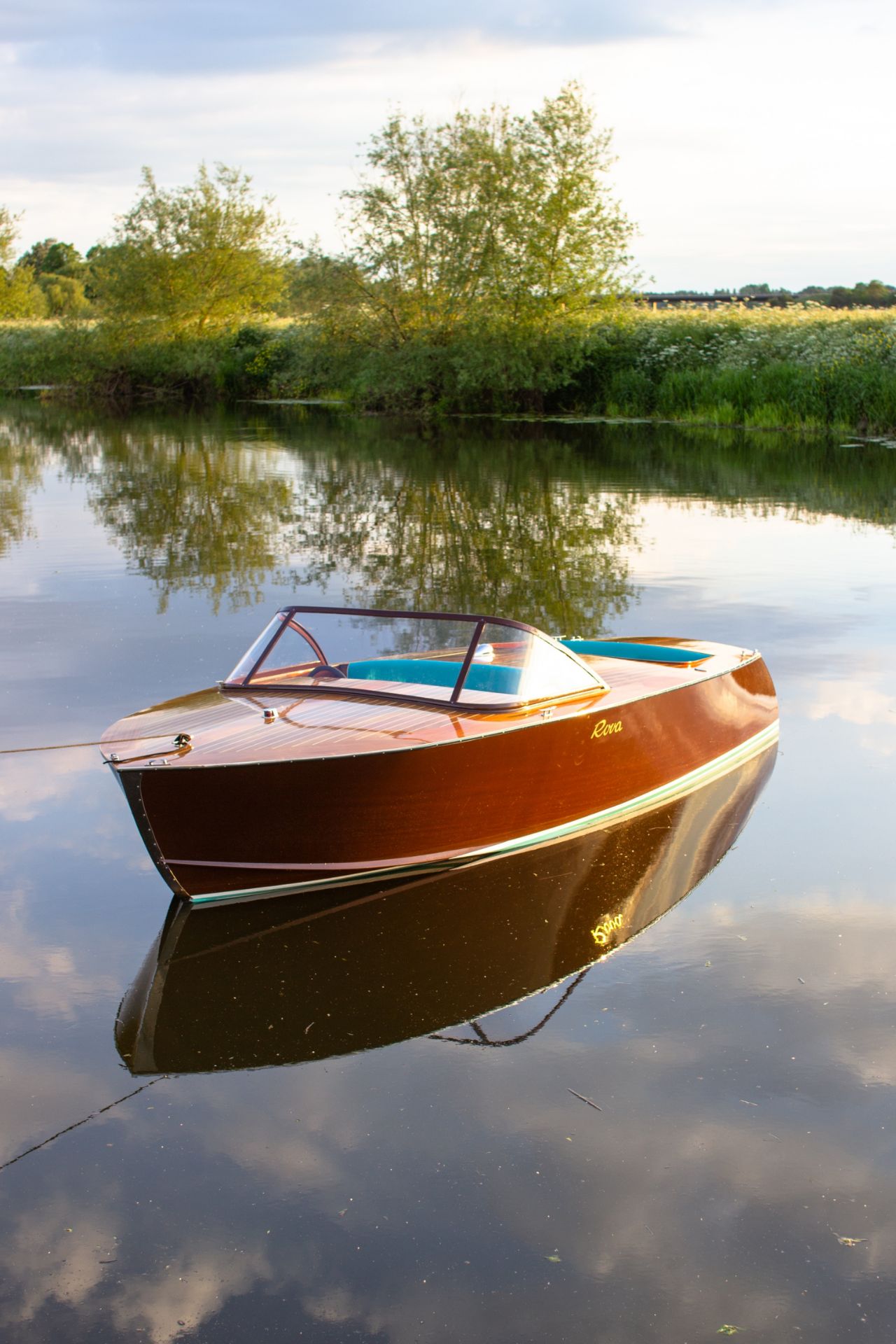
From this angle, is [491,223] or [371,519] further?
[491,223]

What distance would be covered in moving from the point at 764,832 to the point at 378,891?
7.13 ft

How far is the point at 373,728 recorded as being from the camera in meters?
6.16

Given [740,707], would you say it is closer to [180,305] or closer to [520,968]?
[520,968]

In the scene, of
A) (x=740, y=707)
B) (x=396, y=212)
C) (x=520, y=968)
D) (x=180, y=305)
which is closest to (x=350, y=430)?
(x=396, y=212)

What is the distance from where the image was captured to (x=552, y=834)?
6816 mm

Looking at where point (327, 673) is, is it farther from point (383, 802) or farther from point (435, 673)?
point (383, 802)

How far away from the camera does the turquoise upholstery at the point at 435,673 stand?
672 cm

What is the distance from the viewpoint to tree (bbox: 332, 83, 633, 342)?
3744cm

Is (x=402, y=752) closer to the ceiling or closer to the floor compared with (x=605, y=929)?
closer to the ceiling

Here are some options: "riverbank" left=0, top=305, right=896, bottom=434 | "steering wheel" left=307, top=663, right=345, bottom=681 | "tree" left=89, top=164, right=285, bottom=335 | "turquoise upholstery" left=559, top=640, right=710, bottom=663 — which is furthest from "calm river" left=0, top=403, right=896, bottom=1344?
"tree" left=89, top=164, right=285, bottom=335

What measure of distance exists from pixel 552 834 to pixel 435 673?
3.49ft

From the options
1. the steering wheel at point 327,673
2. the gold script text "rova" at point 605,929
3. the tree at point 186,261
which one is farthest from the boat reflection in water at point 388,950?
the tree at point 186,261

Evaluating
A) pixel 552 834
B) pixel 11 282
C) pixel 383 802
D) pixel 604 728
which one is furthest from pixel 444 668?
pixel 11 282

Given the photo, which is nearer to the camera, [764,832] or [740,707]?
[764,832]
